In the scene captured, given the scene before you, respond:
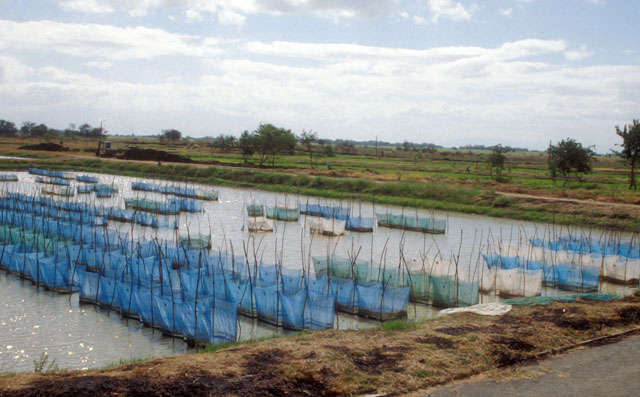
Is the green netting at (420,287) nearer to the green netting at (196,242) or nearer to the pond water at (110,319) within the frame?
the pond water at (110,319)

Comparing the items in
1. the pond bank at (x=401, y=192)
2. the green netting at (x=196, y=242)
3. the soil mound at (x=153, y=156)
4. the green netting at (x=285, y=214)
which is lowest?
the green netting at (x=196, y=242)

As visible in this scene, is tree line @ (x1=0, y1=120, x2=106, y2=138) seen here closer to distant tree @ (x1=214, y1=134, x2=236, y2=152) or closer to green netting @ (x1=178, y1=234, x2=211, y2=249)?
distant tree @ (x1=214, y1=134, x2=236, y2=152)

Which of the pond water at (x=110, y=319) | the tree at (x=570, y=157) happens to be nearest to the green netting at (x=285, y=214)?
the pond water at (x=110, y=319)

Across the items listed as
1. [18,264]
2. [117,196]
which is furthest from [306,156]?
[18,264]

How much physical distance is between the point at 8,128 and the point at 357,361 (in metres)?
132

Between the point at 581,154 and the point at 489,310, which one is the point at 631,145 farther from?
the point at 489,310

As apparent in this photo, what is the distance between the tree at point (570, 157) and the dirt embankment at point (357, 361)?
32386mm

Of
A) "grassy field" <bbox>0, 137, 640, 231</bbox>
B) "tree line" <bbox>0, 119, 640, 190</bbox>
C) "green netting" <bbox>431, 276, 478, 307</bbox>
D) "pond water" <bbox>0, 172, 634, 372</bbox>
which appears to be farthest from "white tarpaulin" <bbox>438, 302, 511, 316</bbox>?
"tree line" <bbox>0, 119, 640, 190</bbox>

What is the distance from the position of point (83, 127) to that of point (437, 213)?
370 feet

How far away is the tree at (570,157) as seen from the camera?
39719 millimetres

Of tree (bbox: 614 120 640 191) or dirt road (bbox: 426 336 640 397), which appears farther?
tree (bbox: 614 120 640 191)

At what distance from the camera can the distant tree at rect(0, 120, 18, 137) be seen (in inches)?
4570

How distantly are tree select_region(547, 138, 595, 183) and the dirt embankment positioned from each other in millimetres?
32386

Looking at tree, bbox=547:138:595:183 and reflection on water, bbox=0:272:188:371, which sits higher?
tree, bbox=547:138:595:183
